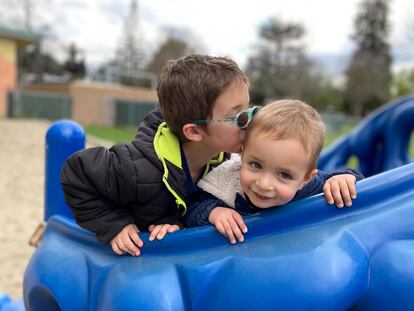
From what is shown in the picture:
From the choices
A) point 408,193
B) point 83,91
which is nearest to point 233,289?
point 408,193

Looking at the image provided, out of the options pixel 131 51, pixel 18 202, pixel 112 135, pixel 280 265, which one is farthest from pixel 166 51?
pixel 280 265

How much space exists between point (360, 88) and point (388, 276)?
3324cm

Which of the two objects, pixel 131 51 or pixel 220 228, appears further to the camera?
pixel 131 51

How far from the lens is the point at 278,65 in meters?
34.2

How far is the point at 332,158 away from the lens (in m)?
2.94

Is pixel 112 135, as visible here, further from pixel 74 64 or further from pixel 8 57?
pixel 74 64

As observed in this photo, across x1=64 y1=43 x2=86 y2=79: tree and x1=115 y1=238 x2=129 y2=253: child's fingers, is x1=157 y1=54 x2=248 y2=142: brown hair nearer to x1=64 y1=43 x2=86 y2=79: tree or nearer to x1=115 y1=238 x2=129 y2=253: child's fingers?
x1=115 y1=238 x2=129 y2=253: child's fingers

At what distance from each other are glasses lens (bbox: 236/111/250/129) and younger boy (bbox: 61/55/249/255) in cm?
2

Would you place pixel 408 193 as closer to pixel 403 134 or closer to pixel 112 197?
pixel 112 197

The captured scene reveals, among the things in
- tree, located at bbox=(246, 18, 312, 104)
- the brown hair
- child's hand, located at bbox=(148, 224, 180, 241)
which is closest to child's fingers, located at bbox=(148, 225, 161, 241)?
child's hand, located at bbox=(148, 224, 180, 241)

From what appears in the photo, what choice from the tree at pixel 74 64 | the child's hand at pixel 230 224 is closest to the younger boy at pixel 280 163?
the child's hand at pixel 230 224

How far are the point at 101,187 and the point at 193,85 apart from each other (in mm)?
313

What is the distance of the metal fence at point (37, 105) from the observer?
59.3ft

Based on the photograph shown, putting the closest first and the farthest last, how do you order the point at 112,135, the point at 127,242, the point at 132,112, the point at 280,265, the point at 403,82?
1. the point at 280,265
2. the point at 127,242
3. the point at 112,135
4. the point at 132,112
5. the point at 403,82
